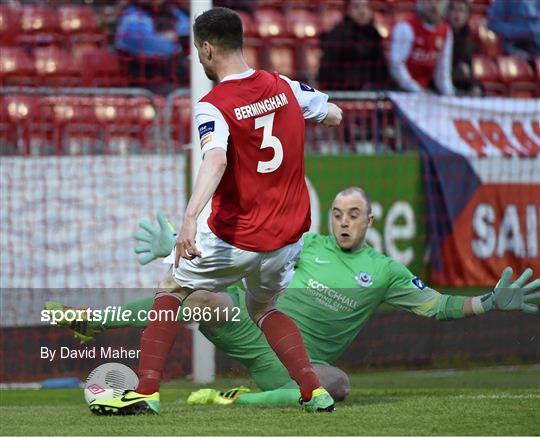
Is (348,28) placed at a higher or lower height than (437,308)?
higher

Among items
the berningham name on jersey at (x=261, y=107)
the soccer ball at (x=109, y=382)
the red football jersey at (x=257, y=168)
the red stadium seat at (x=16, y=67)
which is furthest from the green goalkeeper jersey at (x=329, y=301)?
the red stadium seat at (x=16, y=67)

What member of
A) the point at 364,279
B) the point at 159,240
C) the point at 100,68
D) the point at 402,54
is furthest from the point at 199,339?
the point at 402,54

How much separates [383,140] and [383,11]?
9.46 feet

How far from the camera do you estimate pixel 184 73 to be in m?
12.8

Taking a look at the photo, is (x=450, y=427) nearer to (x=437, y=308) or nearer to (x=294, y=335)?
(x=294, y=335)

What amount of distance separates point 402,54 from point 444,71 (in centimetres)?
51

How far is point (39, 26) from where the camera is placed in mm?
12969

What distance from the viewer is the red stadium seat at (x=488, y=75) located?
46.5 feet

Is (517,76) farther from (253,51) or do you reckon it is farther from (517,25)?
(253,51)

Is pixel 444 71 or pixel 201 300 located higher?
pixel 444 71

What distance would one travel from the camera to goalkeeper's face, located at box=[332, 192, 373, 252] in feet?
22.5

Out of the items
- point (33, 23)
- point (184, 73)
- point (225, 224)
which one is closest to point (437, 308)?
point (225, 224)

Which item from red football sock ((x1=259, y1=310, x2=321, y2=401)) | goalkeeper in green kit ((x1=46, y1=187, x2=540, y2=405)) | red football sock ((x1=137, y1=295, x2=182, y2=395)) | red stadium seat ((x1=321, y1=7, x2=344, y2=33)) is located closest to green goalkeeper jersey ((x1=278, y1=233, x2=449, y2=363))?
goalkeeper in green kit ((x1=46, y1=187, x2=540, y2=405))

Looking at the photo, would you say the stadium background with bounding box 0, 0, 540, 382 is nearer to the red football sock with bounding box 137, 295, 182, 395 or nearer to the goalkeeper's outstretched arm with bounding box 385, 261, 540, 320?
the goalkeeper's outstretched arm with bounding box 385, 261, 540, 320
